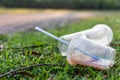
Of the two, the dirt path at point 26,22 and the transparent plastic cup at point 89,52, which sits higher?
the transparent plastic cup at point 89,52

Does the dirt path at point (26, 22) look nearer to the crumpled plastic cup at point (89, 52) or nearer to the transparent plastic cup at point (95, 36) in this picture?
the transparent plastic cup at point (95, 36)

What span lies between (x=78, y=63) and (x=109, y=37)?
44.0 inches

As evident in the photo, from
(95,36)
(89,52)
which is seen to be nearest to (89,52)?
(89,52)

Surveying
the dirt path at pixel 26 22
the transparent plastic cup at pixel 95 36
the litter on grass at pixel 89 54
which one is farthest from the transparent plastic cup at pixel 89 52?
the dirt path at pixel 26 22

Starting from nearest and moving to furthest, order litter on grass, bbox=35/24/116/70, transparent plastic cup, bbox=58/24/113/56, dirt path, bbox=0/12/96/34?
litter on grass, bbox=35/24/116/70 < transparent plastic cup, bbox=58/24/113/56 < dirt path, bbox=0/12/96/34

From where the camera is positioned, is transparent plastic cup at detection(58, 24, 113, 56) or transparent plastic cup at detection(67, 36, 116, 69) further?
transparent plastic cup at detection(58, 24, 113, 56)

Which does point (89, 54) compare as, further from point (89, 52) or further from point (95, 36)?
point (95, 36)

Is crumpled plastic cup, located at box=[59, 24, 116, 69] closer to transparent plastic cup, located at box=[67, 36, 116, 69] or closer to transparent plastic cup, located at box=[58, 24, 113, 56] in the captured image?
transparent plastic cup, located at box=[67, 36, 116, 69]

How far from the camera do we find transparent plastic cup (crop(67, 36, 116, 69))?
3.30m

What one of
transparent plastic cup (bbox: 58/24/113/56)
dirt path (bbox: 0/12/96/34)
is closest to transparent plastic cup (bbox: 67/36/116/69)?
transparent plastic cup (bbox: 58/24/113/56)

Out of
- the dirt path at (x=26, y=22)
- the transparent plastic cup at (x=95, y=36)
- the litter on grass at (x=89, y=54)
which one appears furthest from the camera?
the dirt path at (x=26, y=22)

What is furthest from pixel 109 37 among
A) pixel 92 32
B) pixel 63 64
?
pixel 63 64

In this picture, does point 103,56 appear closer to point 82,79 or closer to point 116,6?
point 82,79

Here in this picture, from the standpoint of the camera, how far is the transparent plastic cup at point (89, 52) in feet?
10.8
